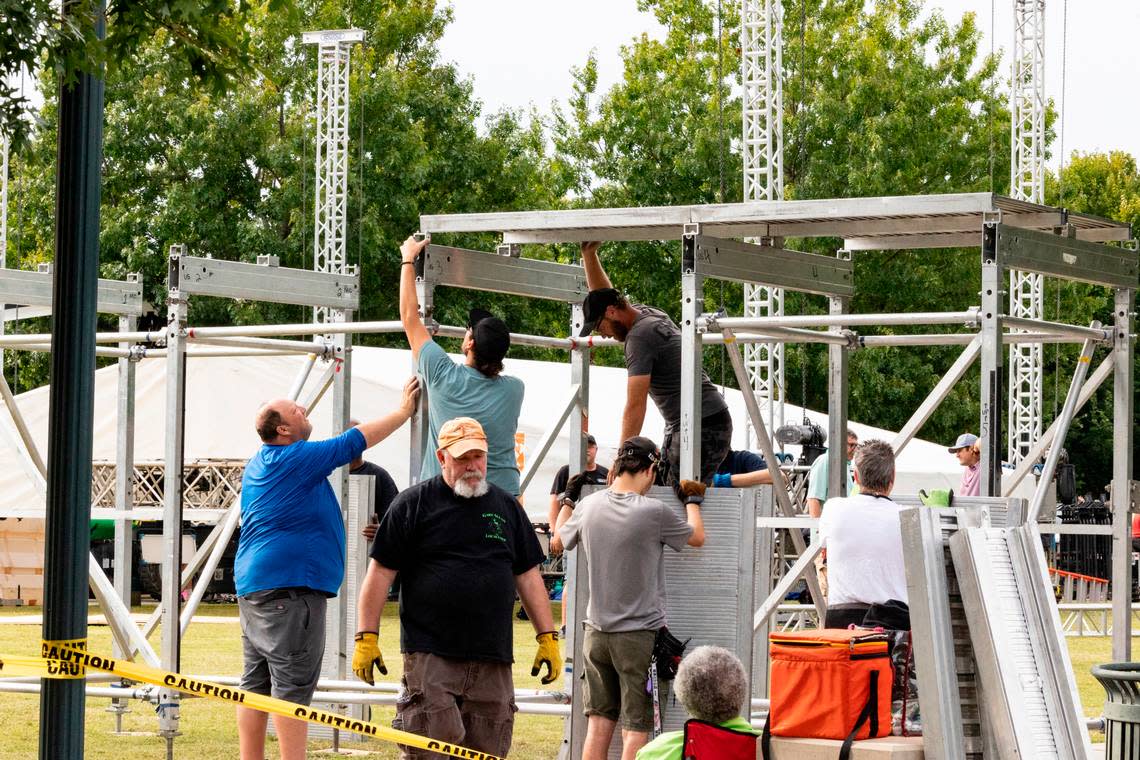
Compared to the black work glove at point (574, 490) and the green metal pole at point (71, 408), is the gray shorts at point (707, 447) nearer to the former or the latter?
the black work glove at point (574, 490)

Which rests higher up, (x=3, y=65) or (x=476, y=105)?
(x=476, y=105)

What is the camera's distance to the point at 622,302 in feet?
30.8

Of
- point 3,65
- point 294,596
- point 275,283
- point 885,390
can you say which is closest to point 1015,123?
point 885,390

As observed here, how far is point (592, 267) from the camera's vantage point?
→ 9742 millimetres

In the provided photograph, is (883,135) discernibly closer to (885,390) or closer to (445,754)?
(885,390)

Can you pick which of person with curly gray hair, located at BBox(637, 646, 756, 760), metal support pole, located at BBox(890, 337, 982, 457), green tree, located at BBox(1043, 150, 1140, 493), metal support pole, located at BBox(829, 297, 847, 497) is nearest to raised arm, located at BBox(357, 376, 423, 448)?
metal support pole, located at BBox(890, 337, 982, 457)

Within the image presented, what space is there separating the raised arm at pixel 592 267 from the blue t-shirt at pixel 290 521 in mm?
1663

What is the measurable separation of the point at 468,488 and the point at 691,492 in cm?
139

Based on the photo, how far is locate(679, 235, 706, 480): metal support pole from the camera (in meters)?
8.61

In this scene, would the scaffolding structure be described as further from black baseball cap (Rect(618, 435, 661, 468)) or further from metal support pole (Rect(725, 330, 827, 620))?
black baseball cap (Rect(618, 435, 661, 468))

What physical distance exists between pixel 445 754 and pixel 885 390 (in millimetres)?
33728

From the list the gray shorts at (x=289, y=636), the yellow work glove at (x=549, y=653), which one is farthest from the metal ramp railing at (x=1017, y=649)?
the gray shorts at (x=289, y=636)

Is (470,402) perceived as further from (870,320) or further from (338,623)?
(338,623)

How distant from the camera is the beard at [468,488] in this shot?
24.8 feet
